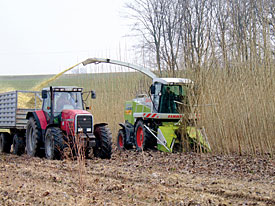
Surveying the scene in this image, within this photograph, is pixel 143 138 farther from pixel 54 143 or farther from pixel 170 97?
pixel 54 143

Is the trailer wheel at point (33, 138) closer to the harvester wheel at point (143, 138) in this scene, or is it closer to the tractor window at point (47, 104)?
the tractor window at point (47, 104)

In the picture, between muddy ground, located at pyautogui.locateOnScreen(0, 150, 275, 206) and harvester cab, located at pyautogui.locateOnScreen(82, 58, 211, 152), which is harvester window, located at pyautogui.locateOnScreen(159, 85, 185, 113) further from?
muddy ground, located at pyautogui.locateOnScreen(0, 150, 275, 206)

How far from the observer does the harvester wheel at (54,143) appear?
9394 millimetres

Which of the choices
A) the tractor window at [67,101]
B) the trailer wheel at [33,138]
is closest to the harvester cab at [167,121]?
the tractor window at [67,101]

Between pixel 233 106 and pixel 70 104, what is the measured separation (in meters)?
4.15

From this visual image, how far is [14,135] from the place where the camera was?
12.4 metres

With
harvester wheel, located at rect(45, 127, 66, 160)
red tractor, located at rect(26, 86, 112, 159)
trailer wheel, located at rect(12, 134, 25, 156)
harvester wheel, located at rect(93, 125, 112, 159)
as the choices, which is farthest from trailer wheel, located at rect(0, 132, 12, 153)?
harvester wheel, located at rect(93, 125, 112, 159)

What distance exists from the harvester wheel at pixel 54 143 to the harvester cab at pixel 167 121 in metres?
2.03

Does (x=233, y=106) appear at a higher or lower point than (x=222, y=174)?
higher

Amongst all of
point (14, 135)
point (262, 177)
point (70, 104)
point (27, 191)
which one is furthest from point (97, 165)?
point (14, 135)

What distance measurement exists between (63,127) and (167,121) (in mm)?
3244

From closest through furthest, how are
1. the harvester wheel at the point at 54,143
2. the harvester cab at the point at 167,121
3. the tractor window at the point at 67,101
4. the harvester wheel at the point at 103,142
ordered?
the harvester wheel at the point at 54,143 → the harvester wheel at the point at 103,142 → the tractor window at the point at 67,101 → the harvester cab at the point at 167,121

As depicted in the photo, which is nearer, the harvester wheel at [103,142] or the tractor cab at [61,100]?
the harvester wheel at [103,142]

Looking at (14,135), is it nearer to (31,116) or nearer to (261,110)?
(31,116)
